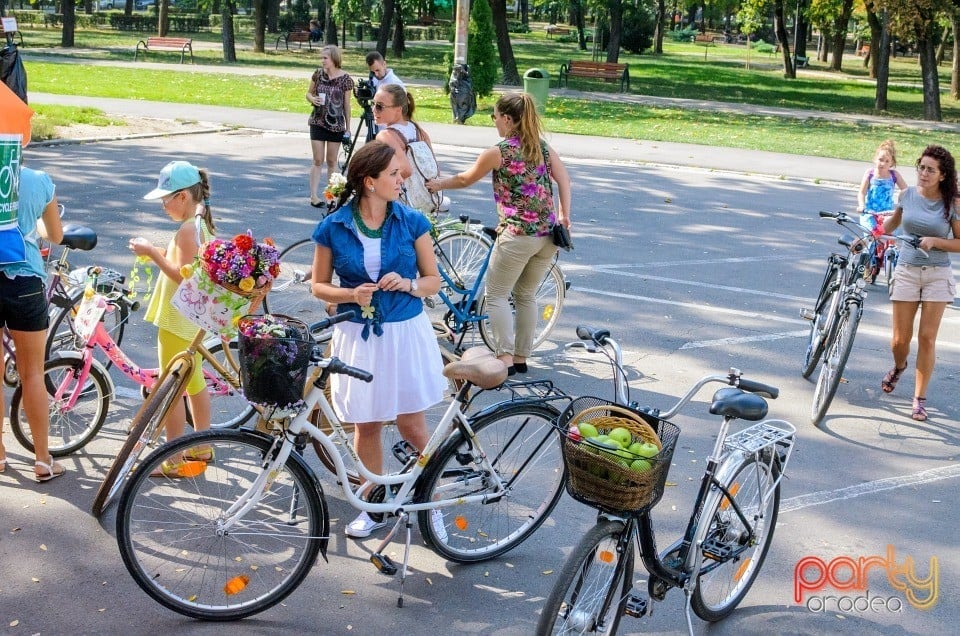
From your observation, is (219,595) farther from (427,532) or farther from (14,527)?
(14,527)

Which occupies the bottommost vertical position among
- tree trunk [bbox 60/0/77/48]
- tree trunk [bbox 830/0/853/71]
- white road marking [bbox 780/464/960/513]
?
white road marking [bbox 780/464/960/513]

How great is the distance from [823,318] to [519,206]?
2529 millimetres

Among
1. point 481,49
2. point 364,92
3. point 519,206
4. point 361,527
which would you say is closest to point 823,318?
point 519,206

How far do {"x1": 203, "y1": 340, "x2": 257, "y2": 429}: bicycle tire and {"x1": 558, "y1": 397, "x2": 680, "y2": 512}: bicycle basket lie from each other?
76.3 inches

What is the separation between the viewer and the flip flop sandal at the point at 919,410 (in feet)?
23.3

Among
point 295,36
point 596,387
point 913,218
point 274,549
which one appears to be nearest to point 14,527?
point 274,549

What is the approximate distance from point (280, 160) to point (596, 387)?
32.7ft

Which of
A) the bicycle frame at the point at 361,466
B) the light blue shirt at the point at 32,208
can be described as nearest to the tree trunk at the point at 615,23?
the light blue shirt at the point at 32,208

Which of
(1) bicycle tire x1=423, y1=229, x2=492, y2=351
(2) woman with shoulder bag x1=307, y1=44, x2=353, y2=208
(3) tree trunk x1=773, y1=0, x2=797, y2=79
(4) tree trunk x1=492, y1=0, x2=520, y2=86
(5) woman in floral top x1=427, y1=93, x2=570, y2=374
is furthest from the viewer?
(3) tree trunk x1=773, y1=0, x2=797, y2=79

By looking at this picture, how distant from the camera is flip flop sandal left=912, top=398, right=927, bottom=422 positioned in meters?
7.09

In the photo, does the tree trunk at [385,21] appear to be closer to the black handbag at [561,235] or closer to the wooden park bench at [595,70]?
the wooden park bench at [595,70]

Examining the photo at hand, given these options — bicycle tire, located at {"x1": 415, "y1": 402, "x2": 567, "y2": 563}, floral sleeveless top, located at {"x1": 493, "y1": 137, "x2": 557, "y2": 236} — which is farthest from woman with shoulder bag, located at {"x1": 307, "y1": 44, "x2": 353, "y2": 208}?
bicycle tire, located at {"x1": 415, "y1": 402, "x2": 567, "y2": 563}

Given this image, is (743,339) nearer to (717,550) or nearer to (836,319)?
(836,319)

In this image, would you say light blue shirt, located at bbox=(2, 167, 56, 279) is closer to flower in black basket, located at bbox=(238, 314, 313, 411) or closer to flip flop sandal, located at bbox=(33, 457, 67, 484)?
flip flop sandal, located at bbox=(33, 457, 67, 484)
